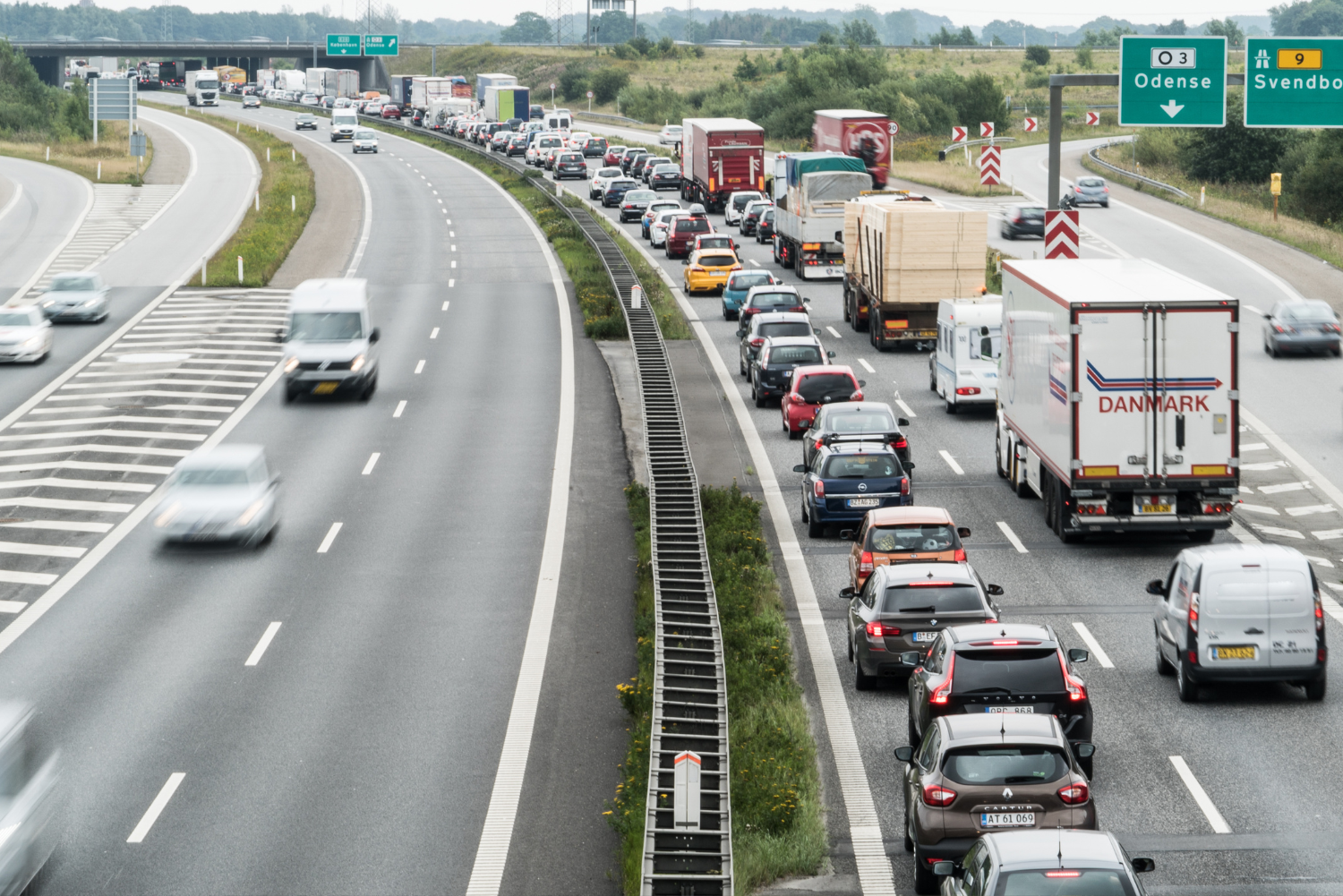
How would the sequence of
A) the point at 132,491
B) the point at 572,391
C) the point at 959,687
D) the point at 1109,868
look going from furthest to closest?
1. the point at 572,391
2. the point at 132,491
3. the point at 959,687
4. the point at 1109,868

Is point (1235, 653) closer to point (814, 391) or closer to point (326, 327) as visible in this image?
point (814, 391)

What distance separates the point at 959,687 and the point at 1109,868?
567 cm

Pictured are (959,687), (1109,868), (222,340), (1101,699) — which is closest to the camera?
(1109,868)

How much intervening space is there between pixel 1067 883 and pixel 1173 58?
2799cm

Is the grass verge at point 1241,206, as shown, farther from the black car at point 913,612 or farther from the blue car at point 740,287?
the black car at point 913,612

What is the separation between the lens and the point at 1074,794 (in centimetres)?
1435

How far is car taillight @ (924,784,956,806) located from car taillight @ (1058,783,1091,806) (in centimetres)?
91

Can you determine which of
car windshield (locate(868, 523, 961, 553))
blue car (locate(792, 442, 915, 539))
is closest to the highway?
blue car (locate(792, 442, 915, 539))

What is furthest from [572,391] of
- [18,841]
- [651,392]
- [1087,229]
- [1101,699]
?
[1087,229]

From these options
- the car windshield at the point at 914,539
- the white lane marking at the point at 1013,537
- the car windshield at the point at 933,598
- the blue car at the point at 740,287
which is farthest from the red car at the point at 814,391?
the blue car at the point at 740,287

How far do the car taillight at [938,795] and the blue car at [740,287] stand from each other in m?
37.5

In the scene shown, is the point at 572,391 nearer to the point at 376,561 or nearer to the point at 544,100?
the point at 376,561

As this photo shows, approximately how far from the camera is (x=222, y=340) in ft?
161

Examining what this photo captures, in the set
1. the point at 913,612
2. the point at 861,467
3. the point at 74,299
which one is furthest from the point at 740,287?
the point at 913,612
